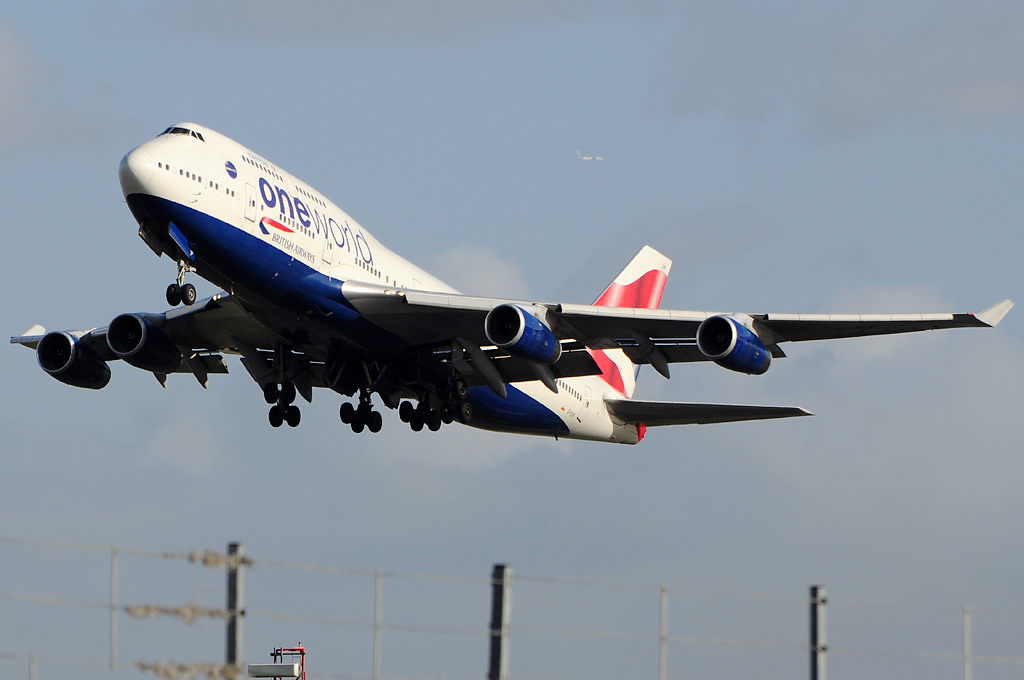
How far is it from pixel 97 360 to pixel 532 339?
14.3m

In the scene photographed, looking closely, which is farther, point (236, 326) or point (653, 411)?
point (653, 411)

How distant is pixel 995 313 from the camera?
85.7 ft

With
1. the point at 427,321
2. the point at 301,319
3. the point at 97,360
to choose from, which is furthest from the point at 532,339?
the point at 97,360

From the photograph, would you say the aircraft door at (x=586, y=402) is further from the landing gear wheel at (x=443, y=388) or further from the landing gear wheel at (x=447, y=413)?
the landing gear wheel at (x=443, y=388)

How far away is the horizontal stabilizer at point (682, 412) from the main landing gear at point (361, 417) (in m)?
8.01

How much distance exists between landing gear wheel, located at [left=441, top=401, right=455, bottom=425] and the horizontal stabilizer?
24.3ft

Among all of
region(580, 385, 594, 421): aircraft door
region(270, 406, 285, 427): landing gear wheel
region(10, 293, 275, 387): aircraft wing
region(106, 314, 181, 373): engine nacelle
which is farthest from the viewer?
region(580, 385, 594, 421): aircraft door

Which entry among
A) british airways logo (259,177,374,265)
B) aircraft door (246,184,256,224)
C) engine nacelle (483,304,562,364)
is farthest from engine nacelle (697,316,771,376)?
aircraft door (246,184,256,224)

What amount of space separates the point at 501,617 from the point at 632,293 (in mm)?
34151

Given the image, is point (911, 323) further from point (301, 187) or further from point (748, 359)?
point (301, 187)

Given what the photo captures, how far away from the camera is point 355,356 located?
32.4m

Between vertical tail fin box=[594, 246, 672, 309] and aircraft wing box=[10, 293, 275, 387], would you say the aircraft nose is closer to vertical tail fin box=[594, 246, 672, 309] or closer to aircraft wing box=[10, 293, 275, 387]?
aircraft wing box=[10, 293, 275, 387]

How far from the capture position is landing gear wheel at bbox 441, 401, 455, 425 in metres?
33.2

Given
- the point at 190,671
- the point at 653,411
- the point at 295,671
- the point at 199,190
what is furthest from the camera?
the point at 653,411
